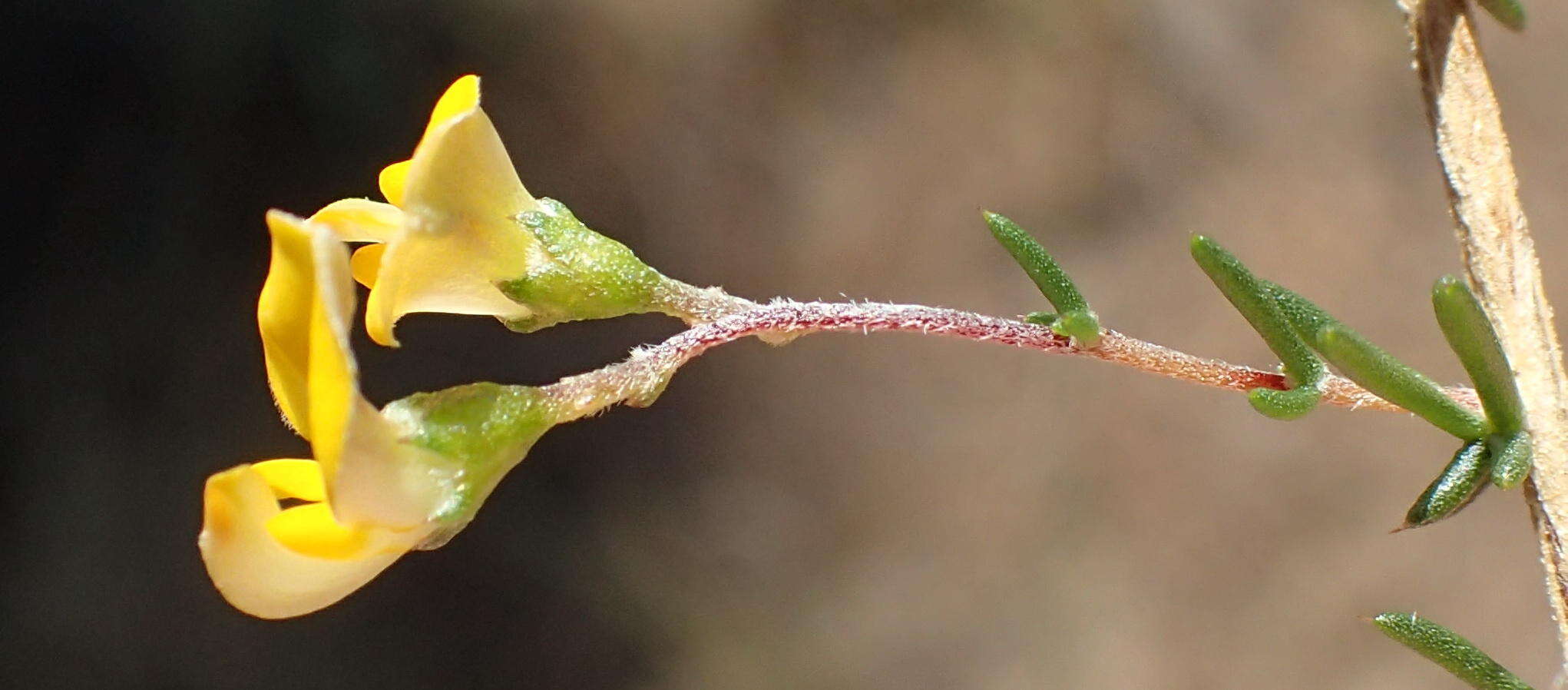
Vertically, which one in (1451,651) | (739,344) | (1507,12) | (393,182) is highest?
(739,344)

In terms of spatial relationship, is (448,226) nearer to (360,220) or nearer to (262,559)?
(360,220)

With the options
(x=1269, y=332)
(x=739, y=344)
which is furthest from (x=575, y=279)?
(x=739, y=344)

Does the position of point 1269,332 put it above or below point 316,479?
above

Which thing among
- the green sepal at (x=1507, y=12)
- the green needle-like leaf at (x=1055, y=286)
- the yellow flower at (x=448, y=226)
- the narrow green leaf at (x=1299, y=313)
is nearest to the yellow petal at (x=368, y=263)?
the yellow flower at (x=448, y=226)

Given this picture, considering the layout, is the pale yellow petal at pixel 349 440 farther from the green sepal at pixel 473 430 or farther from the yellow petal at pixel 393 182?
the yellow petal at pixel 393 182

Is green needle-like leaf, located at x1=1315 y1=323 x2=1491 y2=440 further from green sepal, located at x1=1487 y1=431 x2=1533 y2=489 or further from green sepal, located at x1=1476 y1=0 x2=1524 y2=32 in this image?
green sepal, located at x1=1476 y1=0 x2=1524 y2=32

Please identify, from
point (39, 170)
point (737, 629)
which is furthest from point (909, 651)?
point (39, 170)

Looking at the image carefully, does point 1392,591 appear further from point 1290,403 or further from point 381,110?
point 381,110
